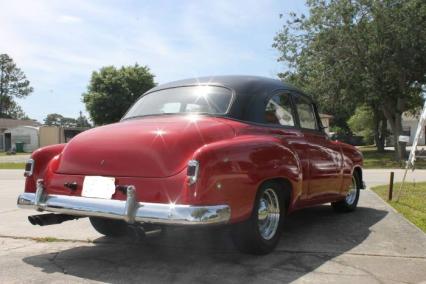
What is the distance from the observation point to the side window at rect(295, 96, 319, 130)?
6.38 metres

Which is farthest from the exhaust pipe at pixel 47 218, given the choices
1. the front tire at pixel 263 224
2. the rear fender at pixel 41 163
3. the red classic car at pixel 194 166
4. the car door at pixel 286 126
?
the car door at pixel 286 126

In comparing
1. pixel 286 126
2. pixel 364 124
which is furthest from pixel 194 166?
pixel 364 124

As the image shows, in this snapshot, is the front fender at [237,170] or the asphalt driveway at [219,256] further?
the asphalt driveway at [219,256]

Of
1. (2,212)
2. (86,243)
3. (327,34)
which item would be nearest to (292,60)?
(327,34)

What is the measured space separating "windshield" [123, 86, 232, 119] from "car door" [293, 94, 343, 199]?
4.06 feet

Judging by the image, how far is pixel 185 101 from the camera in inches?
222

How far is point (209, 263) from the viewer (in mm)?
4945

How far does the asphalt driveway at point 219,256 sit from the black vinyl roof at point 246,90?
1420 millimetres

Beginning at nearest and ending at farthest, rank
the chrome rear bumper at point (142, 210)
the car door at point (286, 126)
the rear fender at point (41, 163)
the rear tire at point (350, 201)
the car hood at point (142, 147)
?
the chrome rear bumper at point (142, 210)
the car hood at point (142, 147)
the rear fender at point (41, 163)
the car door at point (286, 126)
the rear tire at point (350, 201)

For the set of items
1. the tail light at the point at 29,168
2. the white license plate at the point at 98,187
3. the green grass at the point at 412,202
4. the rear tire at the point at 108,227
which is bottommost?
the green grass at the point at 412,202

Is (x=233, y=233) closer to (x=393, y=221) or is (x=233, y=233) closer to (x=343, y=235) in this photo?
(x=343, y=235)

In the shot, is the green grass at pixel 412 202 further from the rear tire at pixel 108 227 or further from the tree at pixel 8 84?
the tree at pixel 8 84

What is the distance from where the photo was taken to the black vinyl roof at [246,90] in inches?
210

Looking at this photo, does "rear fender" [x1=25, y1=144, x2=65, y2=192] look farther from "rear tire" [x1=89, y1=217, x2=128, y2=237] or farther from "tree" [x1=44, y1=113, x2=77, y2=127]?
"tree" [x1=44, y1=113, x2=77, y2=127]
